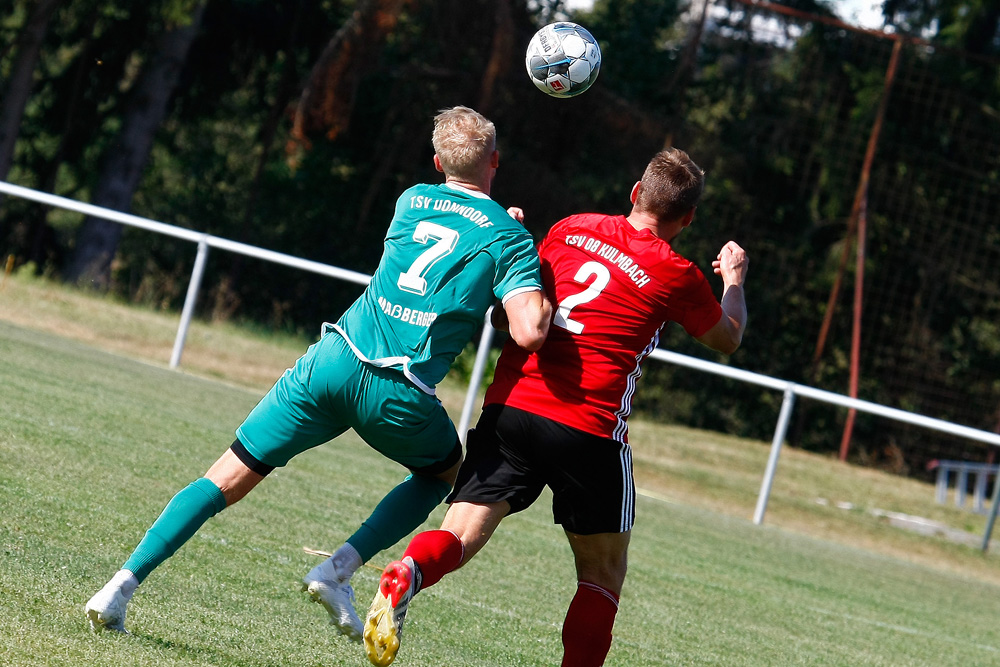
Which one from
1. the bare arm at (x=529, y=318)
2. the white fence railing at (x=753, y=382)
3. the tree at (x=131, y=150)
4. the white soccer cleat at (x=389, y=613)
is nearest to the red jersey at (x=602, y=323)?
the bare arm at (x=529, y=318)

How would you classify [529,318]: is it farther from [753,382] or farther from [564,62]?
[753,382]

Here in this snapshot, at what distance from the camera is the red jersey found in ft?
12.4

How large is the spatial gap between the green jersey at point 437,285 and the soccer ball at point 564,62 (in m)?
2.17

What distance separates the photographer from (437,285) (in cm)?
366

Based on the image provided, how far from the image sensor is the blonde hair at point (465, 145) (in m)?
3.84

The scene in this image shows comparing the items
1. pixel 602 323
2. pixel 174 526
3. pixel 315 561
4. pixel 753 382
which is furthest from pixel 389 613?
pixel 753 382

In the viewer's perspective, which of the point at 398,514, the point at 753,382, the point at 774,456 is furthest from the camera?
the point at 753,382

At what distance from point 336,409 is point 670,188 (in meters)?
1.33

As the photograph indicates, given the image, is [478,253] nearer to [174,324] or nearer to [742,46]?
[174,324]

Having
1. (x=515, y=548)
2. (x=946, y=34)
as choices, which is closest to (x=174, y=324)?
(x=515, y=548)

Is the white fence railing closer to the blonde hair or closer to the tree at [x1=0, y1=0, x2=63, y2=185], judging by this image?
the blonde hair

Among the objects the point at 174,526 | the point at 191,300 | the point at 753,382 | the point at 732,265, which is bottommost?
the point at 174,526

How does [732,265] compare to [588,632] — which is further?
[732,265]

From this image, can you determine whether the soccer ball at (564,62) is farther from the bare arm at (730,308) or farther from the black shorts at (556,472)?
the black shorts at (556,472)
